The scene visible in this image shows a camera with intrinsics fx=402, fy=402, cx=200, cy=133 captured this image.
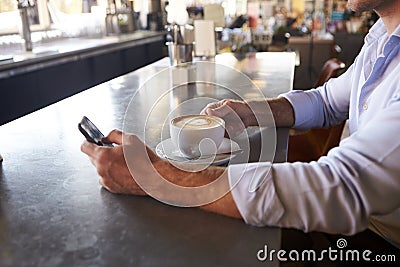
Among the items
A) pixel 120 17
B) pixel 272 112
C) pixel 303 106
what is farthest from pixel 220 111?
pixel 120 17

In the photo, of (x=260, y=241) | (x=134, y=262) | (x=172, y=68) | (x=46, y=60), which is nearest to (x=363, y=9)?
(x=260, y=241)

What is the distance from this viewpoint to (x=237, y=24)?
511cm

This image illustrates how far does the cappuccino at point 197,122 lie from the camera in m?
0.92

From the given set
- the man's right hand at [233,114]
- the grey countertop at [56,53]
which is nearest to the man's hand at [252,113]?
the man's right hand at [233,114]

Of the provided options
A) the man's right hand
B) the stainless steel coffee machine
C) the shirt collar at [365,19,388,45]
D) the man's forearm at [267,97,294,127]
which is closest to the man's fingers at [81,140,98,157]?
the man's right hand

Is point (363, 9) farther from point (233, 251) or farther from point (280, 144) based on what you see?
point (233, 251)

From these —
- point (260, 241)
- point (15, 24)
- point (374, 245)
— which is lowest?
point (374, 245)

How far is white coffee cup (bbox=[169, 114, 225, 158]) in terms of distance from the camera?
2.96 feet

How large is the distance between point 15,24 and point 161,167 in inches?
113

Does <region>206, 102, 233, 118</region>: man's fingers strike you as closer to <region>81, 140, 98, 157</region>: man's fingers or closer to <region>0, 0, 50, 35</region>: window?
<region>81, 140, 98, 157</region>: man's fingers

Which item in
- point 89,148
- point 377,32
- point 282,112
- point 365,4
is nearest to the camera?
point 89,148

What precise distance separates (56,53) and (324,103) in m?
2.24

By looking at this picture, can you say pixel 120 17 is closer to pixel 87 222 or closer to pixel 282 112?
pixel 282 112

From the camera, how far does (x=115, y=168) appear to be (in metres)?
0.80
